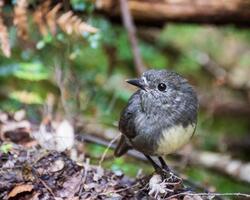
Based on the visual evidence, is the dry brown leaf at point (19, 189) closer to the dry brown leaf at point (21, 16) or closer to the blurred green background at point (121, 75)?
the blurred green background at point (121, 75)

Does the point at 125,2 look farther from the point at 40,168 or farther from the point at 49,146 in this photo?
the point at 40,168

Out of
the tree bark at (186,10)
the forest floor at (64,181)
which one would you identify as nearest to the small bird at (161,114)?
the forest floor at (64,181)

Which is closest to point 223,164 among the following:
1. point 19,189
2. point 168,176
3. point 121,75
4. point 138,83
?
point 168,176

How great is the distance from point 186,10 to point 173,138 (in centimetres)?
244

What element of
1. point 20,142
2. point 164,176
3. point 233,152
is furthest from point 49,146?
point 233,152

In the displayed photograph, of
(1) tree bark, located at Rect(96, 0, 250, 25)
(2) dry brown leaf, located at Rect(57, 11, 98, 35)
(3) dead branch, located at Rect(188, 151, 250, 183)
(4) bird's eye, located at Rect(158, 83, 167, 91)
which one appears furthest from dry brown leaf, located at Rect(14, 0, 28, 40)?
(3) dead branch, located at Rect(188, 151, 250, 183)

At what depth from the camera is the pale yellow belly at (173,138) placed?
423 cm

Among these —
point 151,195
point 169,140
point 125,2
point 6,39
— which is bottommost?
point 151,195

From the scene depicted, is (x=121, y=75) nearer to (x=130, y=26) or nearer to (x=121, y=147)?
(x=130, y=26)

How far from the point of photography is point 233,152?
7.25m

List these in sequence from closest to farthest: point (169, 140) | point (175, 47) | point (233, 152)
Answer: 1. point (169, 140)
2. point (233, 152)
3. point (175, 47)

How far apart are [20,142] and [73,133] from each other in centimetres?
48

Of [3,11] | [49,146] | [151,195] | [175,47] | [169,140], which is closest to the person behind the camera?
[151,195]

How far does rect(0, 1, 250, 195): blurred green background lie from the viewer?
18.6 ft
